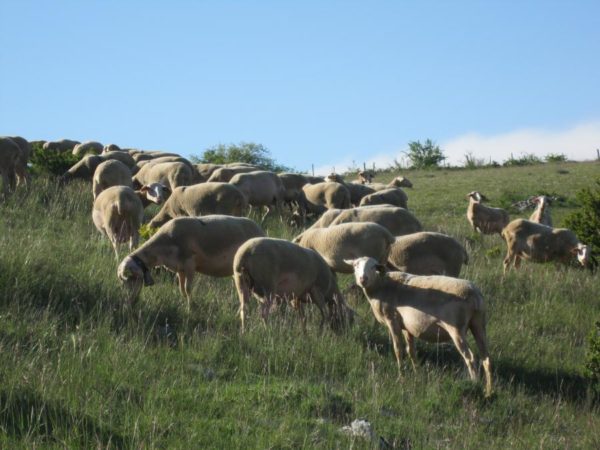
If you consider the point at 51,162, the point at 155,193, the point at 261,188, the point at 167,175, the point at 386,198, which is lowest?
the point at 386,198

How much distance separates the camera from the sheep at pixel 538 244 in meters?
22.1

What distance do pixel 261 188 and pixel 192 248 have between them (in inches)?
414

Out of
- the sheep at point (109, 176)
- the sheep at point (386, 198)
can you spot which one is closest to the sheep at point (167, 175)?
the sheep at point (109, 176)

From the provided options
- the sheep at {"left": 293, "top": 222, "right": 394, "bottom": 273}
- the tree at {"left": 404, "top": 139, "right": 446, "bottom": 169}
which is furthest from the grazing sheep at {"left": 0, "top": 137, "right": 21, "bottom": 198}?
the tree at {"left": 404, "top": 139, "right": 446, "bottom": 169}

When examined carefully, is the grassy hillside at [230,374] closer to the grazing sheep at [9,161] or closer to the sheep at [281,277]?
the sheep at [281,277]

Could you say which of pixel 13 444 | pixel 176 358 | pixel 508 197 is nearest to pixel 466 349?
pixel 176 358

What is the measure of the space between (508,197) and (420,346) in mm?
21462

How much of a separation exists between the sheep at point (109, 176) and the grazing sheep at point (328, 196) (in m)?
5.05

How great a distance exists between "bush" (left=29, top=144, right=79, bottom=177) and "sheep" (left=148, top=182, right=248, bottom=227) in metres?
8.52

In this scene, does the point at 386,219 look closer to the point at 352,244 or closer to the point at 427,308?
the point at 352,244

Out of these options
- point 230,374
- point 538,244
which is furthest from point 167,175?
point 230,374

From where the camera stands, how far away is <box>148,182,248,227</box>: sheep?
65.5ft

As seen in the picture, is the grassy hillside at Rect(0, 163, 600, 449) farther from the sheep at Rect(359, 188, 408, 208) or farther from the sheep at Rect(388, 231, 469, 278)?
the sheep at Rect(359, 188, 408, 208)

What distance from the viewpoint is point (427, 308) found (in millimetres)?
12773
